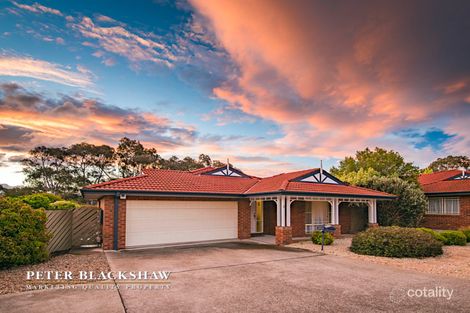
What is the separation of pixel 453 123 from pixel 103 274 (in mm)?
23208

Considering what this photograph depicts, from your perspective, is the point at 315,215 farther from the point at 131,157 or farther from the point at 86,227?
the point at 131,157

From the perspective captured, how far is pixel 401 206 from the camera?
21.2 m

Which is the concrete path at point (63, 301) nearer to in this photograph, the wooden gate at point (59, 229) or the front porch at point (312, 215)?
the wooden gate at point (59, 229)

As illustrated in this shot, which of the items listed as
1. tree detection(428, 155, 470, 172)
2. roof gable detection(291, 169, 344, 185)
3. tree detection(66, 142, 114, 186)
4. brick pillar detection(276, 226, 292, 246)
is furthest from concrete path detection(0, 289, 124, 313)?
tree detection(428, 155, 470, 172)

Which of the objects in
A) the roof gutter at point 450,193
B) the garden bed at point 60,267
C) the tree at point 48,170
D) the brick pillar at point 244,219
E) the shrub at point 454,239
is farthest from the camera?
the tree at point 48,170

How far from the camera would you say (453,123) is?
2044 centimetres

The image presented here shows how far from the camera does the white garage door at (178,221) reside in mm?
14570

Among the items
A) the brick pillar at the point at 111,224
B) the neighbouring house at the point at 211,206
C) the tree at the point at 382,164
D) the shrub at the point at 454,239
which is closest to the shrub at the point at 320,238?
the neighbouring house at the point at 211,206

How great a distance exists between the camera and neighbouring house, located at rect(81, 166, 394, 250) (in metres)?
14.2

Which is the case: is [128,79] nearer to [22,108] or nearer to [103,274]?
[22,108]

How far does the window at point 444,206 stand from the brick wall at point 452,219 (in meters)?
0.34

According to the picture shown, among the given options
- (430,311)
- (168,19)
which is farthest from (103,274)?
(168,19)

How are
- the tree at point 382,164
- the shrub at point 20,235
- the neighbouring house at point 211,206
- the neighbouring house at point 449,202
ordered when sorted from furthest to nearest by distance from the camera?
the tree at point 382,164 → the neighbouring house at point 449,202 → the neighbouring house at point 211,206 → the shrub at point 20,235

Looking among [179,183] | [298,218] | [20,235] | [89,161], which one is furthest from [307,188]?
[89,161]
